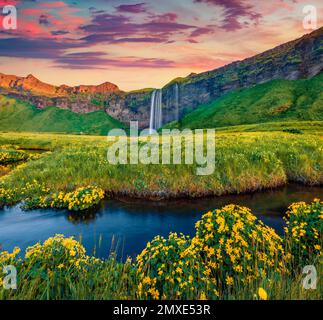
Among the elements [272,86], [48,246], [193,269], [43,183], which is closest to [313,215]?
[193,269]

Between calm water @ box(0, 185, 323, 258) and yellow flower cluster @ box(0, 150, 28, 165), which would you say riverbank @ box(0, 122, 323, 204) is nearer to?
calm water @ box(0, 185, 323, 258)

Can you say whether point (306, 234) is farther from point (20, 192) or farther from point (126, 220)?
point (20, 192)

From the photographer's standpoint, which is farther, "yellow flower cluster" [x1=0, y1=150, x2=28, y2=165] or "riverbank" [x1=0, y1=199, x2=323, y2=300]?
"yellow flower cluster" [x1=0, y1=150, x2=28, y2=165]

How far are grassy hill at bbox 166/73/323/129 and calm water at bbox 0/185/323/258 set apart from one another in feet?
382

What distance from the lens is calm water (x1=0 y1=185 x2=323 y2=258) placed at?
12484 millimetres

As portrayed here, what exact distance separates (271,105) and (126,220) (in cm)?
15913

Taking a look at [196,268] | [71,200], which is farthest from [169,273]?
[71,200]

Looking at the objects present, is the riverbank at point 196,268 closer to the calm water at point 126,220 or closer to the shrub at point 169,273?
the shrub at point 169,273

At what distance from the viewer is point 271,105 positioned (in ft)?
489

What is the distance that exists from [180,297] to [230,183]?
14293mm

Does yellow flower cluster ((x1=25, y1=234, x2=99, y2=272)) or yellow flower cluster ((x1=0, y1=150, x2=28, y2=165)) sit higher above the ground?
yellow flower cluster ((x1=0, y1=150, x2=28, y2=165))

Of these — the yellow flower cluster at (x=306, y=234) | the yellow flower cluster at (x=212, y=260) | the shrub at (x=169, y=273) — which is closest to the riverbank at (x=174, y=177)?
the yellow flower cluster at (x=306, y=234)

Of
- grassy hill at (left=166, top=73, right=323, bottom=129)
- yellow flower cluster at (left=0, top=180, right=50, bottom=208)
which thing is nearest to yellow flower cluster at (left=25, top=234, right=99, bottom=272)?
yellow flower cluster at (left=0, top=180, right=50, bottom=208)

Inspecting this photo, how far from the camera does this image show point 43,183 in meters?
19.5
